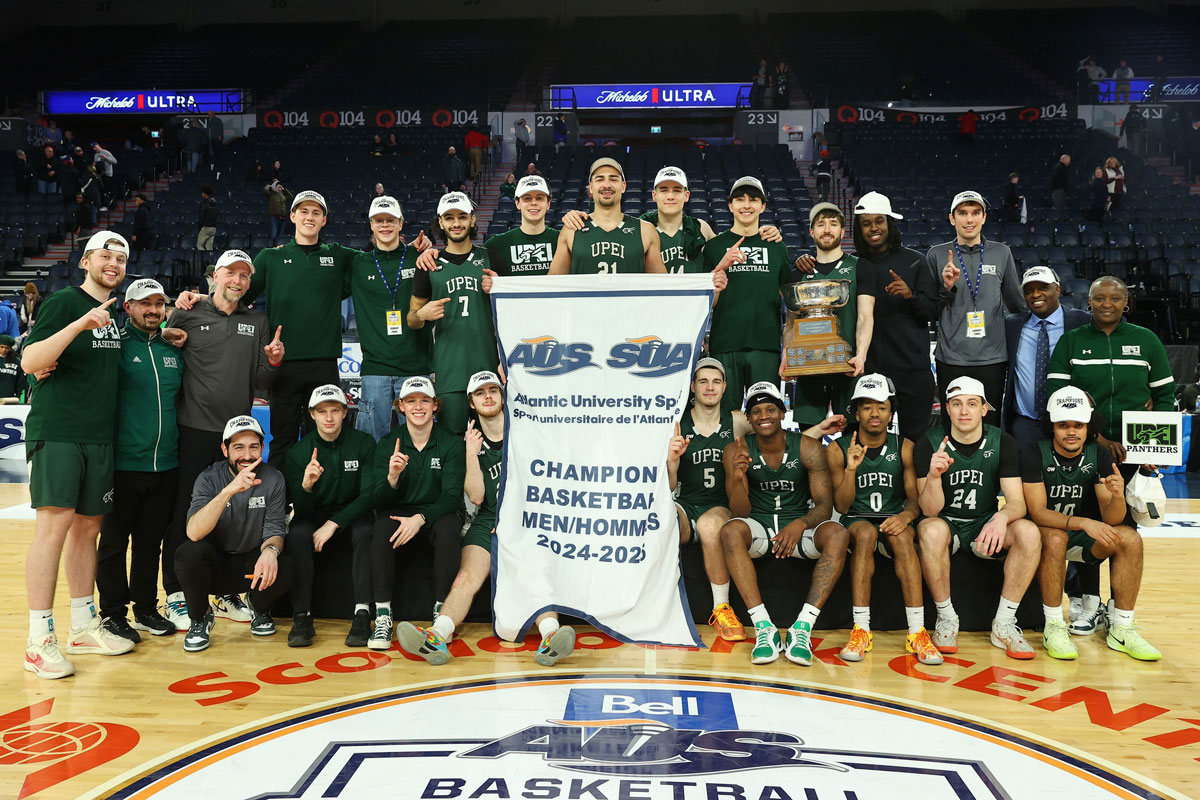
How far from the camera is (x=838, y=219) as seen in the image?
16.7ft

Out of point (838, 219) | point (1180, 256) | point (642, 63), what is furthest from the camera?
point (642, 63)

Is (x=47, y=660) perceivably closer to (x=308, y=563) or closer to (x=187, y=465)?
(x=187, y=465)

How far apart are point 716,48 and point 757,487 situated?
81.7ft

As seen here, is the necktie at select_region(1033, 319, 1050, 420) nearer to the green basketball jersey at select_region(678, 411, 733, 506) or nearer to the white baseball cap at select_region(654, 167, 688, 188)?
the green basketball jersey at select_region(678, 411, 733, 506)

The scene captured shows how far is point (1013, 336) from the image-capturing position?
5387 millimetres

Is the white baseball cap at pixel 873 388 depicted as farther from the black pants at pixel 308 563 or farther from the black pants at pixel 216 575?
the black pants at pixel 216 575

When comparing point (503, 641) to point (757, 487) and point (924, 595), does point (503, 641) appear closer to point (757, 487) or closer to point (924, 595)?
point (757, 487)

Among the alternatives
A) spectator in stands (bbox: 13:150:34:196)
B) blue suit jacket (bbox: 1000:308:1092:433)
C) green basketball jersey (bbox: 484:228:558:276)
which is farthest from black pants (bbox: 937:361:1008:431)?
spectator in stands (bbox: 13:150:34:196)

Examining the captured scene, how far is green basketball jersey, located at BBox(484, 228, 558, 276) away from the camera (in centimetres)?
535

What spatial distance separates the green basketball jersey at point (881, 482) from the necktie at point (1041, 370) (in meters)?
1.01

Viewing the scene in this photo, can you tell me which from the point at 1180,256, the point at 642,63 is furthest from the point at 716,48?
the point at 1180,256

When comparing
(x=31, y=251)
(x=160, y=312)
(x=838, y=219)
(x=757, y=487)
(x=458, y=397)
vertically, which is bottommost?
(x=757, y=487)

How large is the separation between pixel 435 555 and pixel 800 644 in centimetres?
195

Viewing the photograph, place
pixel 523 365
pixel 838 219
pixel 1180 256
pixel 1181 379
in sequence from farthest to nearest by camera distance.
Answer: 1. pixel 1180 256
2. pixel 1181 379
3. pixel 838 219
4. pixel 523 365
